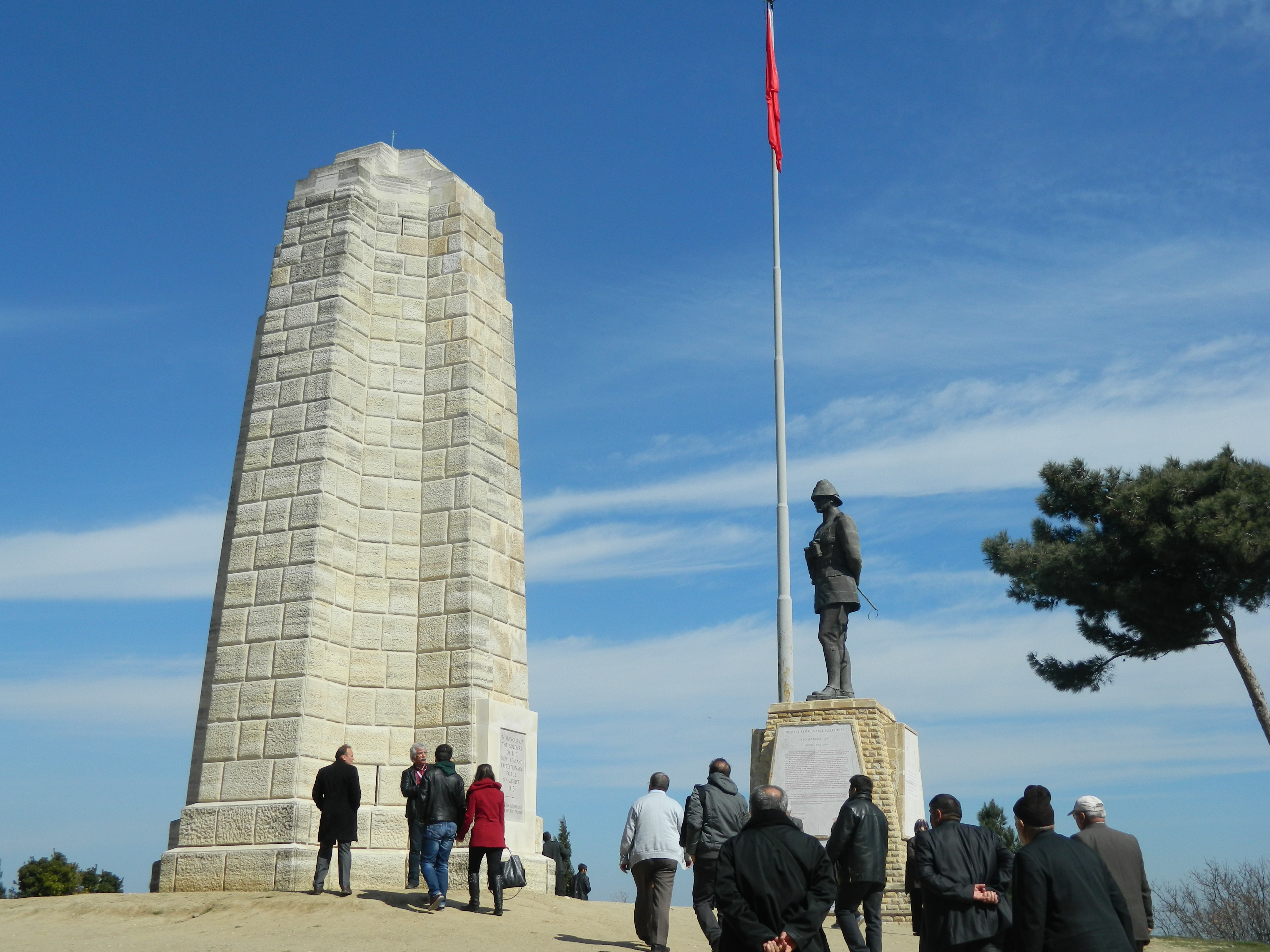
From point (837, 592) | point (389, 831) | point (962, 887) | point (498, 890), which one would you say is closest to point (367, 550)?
point (389, 831)

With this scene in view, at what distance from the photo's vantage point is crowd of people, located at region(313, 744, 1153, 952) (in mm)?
4379

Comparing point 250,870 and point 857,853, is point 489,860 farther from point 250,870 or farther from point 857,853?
point 857,853

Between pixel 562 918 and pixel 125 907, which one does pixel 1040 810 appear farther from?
pixel 125 907

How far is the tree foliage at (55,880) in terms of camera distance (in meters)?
17.8

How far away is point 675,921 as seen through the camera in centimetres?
1086

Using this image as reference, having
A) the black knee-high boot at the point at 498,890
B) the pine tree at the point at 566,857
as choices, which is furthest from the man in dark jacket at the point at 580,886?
the black knee-high boot at the point at 498,890

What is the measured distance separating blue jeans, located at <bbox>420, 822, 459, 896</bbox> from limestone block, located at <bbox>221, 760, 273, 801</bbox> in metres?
2.10

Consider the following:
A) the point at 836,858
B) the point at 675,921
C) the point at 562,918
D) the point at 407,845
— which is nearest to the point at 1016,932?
the point at 836,858

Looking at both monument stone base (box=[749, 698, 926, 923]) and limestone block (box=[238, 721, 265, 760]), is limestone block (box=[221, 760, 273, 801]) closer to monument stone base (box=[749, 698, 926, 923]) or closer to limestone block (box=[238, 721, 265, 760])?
limestone block (box=[238, 721, 265, 760])

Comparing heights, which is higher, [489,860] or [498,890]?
[489,860]

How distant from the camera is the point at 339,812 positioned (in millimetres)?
9438

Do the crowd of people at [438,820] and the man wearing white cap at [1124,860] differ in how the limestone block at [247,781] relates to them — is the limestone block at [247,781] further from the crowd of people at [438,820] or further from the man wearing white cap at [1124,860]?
the man wearing white cap at [1124,860]

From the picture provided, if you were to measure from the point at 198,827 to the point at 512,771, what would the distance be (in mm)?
2986

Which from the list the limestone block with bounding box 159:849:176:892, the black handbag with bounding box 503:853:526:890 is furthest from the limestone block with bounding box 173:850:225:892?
the black handbag with bounding box 503:853:526:890
